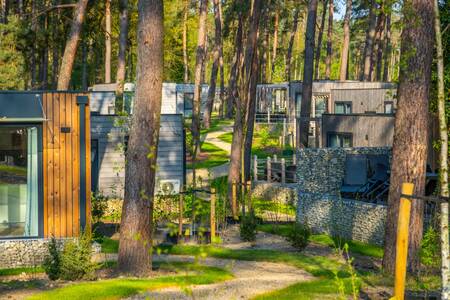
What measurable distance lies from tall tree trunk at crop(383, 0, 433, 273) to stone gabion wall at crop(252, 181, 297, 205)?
12665 millimetres

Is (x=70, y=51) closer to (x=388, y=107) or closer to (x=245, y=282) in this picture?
(x=388, y=107)

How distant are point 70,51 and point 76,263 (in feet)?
46.5

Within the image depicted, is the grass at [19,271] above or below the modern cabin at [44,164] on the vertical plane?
below

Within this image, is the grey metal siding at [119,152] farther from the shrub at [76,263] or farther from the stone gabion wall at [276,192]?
the shrub at [76,263]

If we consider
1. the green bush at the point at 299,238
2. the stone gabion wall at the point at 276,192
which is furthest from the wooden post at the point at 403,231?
the stone gabion wall at the point at 276,192

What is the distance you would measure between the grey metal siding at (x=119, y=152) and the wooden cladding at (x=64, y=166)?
770 cm

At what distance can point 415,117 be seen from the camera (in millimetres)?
12781

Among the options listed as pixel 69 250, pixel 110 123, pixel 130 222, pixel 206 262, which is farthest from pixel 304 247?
pixel 110 123

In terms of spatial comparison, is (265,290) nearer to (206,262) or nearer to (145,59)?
(206,262)

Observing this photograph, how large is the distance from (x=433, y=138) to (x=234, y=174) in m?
5.89

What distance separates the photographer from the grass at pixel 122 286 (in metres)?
11.6

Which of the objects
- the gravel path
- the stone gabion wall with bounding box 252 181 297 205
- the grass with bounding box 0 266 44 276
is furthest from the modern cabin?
the stone gabion wall with bounding box 252 181 297 205

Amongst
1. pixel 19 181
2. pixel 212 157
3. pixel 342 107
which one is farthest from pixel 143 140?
pixel 342 107

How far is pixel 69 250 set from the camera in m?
13.0
